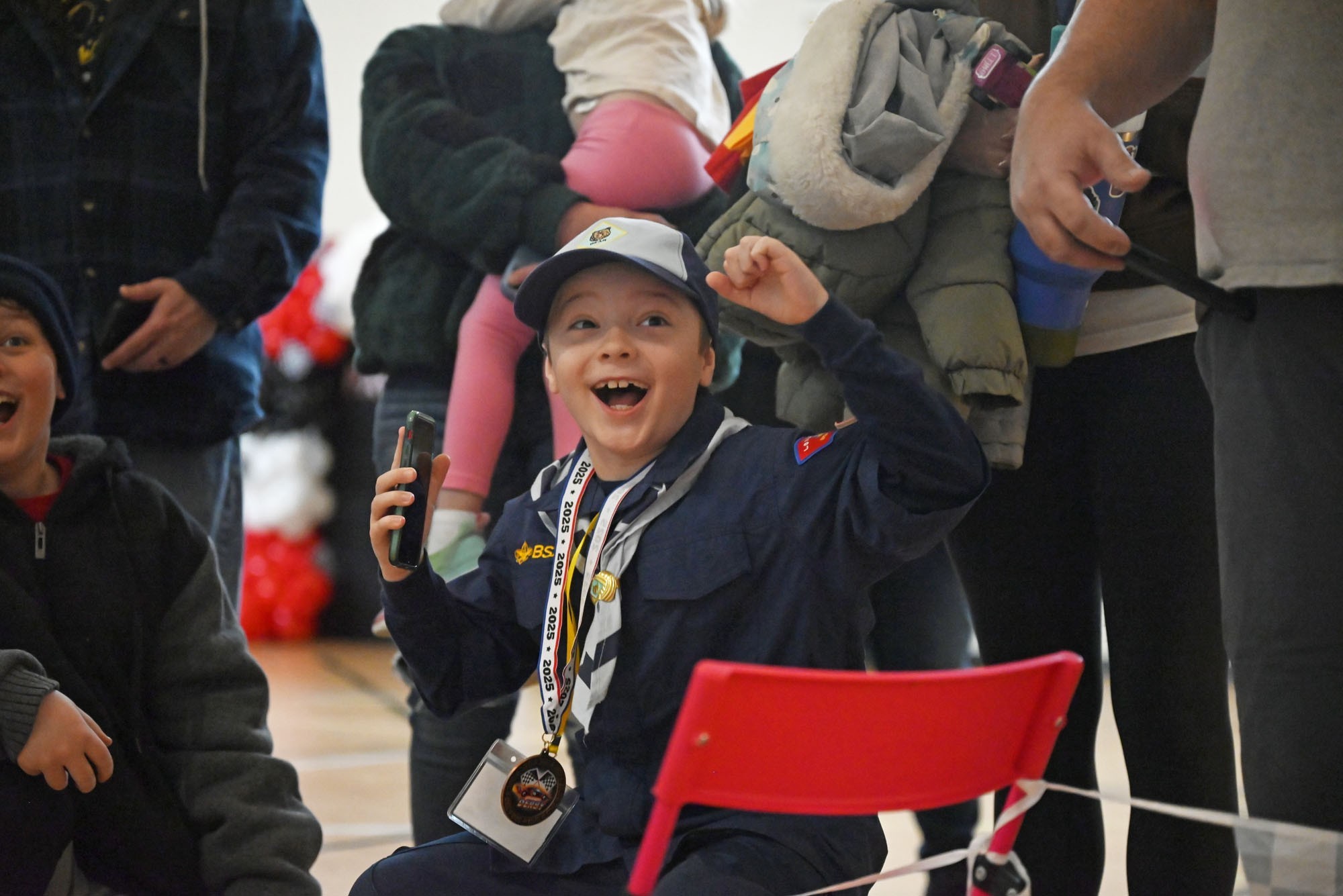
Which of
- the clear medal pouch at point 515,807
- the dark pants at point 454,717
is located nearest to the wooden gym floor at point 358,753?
the dark pants at point 454,717

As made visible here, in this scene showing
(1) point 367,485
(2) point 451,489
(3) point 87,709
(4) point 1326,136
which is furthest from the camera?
(1) point 367,485

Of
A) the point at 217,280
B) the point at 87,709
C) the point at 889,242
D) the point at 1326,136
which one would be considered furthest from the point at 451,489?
the point at 1326,136

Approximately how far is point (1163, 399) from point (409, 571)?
0.88 metres

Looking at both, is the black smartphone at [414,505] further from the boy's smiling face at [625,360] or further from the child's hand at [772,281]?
the child's hand at [772,281]

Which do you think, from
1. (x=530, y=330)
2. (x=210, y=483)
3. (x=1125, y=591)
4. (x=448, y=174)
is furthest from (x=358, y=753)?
(x=1125, y=591)

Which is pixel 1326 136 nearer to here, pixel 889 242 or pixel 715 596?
pixel 889 242

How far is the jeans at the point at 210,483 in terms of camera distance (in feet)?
6.49

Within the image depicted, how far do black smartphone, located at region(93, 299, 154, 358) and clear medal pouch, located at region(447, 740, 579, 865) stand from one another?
976 millimetres

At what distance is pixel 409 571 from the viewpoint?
55.9 inches

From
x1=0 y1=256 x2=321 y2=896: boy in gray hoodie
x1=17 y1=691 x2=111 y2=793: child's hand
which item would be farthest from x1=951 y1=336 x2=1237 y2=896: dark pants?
x1=17 y1=691 x2=111 y2=793: child's hand

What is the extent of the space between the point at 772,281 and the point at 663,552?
0.35 meters

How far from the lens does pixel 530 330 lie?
195 centimetres

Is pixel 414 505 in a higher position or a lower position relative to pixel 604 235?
lower

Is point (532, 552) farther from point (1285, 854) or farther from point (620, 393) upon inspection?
point (1285, 854)
